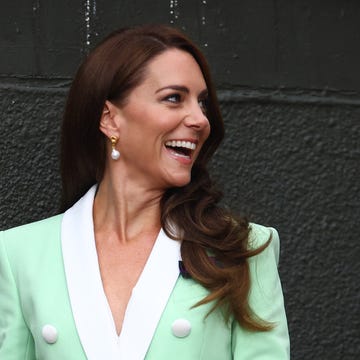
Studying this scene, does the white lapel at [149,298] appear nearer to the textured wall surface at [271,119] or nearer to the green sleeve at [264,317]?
the green sleeve at [264,317]

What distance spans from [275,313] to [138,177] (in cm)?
61

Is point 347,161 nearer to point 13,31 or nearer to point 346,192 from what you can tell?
point 346,192

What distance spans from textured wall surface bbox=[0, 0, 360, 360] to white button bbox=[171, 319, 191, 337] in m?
1.32

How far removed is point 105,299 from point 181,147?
534 mm

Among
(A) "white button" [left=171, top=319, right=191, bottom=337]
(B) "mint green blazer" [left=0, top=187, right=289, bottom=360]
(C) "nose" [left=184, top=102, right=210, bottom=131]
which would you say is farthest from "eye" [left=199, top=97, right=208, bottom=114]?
(A) "white button" [left=171, top=319, right=191, bottom=337]

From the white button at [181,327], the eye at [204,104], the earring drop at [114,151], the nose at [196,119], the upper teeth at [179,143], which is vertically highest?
the nose at [196,119]

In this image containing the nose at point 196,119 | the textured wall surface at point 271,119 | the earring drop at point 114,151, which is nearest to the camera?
the nose at point 196,119

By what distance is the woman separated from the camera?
4176 mm

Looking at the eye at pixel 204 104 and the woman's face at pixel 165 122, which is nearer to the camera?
the woman's face at pixel 165 122

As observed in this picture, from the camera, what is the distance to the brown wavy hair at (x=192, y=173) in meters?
4.21

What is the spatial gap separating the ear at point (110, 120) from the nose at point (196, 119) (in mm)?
235

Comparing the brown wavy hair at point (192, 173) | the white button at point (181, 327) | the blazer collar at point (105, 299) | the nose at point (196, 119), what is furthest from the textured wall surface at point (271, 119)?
the white button at point (181, 327)

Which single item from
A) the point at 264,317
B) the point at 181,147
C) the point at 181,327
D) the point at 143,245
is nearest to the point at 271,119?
the point at 181,147

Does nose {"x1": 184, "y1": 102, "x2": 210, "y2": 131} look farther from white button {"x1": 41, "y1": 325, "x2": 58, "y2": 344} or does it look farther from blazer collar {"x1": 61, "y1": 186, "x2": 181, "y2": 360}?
white button {"x1": 41, "y1": 325, "x2": 58, "y2": 344}
